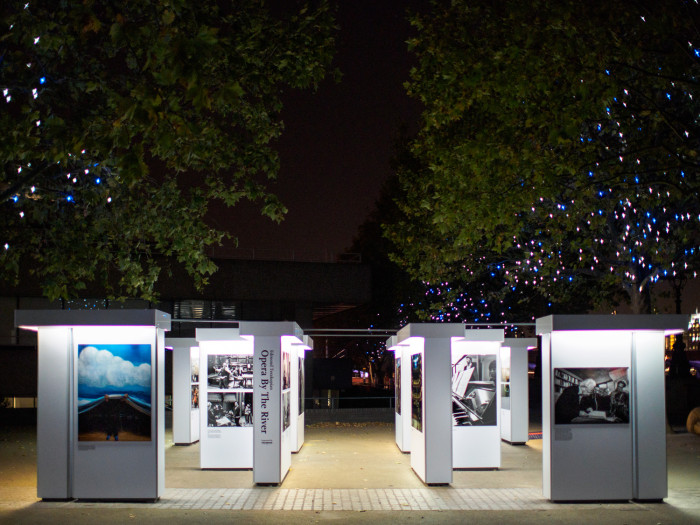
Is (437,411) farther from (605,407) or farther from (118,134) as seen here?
(118,134)

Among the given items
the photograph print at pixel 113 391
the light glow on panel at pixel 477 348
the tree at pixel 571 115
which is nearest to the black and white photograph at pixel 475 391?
the light glow on panel at pixel 477 348

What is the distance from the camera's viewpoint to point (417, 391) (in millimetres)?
13266

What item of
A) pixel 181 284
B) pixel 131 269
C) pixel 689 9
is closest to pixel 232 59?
pixel 131 269

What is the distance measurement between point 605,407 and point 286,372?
217 inches

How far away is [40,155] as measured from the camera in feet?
32.8

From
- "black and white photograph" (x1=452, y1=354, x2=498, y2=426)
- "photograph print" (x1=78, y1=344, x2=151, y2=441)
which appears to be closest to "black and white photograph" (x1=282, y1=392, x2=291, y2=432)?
"photograph print" (x1=78, y1=344, x2=151, y2=441)

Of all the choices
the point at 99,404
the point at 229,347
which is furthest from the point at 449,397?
the point at 99,404

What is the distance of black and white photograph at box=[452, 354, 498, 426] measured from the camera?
14.2 m

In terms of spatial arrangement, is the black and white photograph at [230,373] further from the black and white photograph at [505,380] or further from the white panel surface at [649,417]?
the black and white photograph at [505,380]

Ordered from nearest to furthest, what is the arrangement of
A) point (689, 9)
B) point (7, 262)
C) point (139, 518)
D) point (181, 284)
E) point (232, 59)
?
point (139, 518) → point (689, 9) → point (232, 59) → point (7, 262) → point (181, 284)

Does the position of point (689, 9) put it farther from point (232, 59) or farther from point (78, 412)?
point (78, 412)

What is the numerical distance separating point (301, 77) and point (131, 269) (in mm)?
5154

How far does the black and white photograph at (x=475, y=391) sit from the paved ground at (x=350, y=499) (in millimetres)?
1007

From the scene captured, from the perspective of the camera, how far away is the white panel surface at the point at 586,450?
35.8ft
